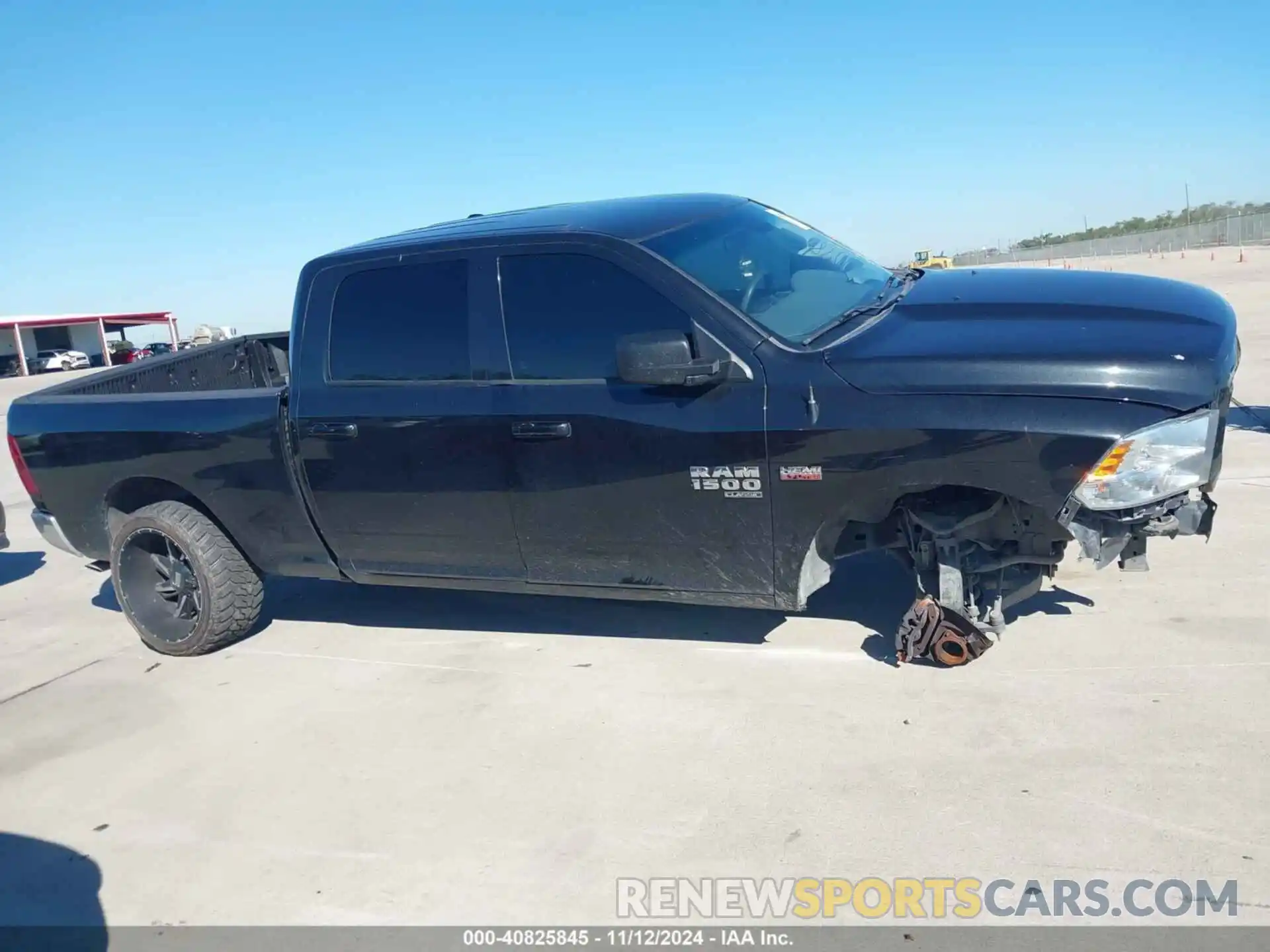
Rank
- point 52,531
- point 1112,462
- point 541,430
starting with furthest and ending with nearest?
point 52,531, point 541,430, point 1112,462

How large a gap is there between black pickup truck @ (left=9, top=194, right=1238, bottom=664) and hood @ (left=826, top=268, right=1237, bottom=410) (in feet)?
0.04

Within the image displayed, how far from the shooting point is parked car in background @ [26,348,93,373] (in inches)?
2149

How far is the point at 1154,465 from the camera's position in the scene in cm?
325

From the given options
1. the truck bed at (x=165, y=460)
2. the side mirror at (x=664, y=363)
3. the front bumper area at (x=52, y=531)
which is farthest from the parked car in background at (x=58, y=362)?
the side mirror at (x=664, y=363)

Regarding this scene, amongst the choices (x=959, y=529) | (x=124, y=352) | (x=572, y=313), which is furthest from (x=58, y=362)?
(x=959, y=529)

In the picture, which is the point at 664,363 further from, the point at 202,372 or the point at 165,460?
the point at 202,372


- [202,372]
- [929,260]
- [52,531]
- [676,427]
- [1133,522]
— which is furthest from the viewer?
[929,260]

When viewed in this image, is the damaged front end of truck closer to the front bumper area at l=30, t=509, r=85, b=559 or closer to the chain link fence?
the front bumper area at l=30, t=509, r=85, b=559

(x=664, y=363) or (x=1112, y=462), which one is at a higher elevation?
(x=664, y=363)

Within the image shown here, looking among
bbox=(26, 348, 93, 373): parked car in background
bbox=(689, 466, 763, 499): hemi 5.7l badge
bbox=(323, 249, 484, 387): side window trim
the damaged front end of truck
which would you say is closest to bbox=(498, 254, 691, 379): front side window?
bbox=(323, 249, 484, 387): side window trim

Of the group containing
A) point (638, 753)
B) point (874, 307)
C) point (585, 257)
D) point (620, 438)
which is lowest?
point (638, 753)

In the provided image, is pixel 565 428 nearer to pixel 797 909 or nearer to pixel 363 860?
pixel 363 860

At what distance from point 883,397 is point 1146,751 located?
1.47 m

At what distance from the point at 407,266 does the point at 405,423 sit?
721mm
